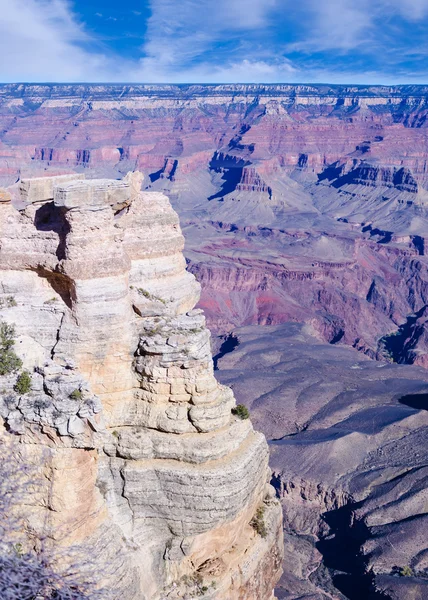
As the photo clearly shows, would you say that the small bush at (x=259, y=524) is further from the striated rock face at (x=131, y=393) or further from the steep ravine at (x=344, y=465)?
the steep ravine at (x=344, y=465)

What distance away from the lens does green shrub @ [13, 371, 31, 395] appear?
18.4 m

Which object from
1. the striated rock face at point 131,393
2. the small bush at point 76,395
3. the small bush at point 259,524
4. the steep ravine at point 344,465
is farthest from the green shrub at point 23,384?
the steep ravine at point 344,465

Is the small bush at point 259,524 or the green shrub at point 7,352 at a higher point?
the green shrub at point 7,352

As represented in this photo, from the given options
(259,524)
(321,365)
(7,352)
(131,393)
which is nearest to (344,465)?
(321,365)

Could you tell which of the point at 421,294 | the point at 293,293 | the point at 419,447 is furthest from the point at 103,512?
the point at 421,294

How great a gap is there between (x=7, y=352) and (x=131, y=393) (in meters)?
4.65

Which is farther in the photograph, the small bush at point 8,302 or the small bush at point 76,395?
the small bush at point 8,302

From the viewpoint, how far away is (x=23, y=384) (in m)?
18.5

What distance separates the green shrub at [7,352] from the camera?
19.5 metres

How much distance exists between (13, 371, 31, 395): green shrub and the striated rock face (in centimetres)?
22

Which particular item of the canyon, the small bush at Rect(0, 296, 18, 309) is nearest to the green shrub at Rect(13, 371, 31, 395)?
the canyon

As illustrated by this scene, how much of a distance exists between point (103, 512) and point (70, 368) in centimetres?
500

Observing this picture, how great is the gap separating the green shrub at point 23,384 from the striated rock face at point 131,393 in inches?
8.7

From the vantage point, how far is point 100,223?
20.2 m
